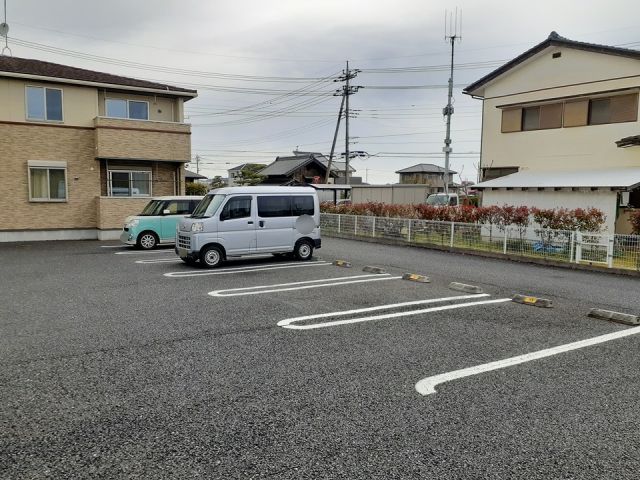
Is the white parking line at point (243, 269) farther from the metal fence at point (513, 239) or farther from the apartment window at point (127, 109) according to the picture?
the apartment window at point (127, 109)

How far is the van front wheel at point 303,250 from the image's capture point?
12234 millimetres

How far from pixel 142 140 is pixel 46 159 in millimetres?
3385

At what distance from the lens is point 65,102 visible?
17266 millimetres

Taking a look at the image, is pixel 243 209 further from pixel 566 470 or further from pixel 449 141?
pixel 449 141

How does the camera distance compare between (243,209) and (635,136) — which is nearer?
(243,209)

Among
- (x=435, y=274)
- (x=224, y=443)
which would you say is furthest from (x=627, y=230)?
(x=224, y=443)

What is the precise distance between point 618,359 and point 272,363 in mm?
3586

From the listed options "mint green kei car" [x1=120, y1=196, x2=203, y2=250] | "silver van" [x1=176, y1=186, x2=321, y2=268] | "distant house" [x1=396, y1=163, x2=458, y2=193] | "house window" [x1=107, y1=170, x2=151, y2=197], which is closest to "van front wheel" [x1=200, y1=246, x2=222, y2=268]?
"silver van" [x1=176, y1=186, x2=321, y2=268]

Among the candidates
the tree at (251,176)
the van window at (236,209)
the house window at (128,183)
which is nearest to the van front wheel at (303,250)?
the van window at (236,209)

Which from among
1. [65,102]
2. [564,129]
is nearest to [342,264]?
[564,129]

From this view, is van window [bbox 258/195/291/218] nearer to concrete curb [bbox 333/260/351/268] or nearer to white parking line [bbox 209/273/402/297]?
concrete curb [bbox 333/260/351/268]

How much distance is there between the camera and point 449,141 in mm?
25922

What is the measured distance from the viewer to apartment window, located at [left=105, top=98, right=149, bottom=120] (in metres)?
18.3

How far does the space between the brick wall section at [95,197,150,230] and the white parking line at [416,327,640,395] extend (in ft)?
52.3
